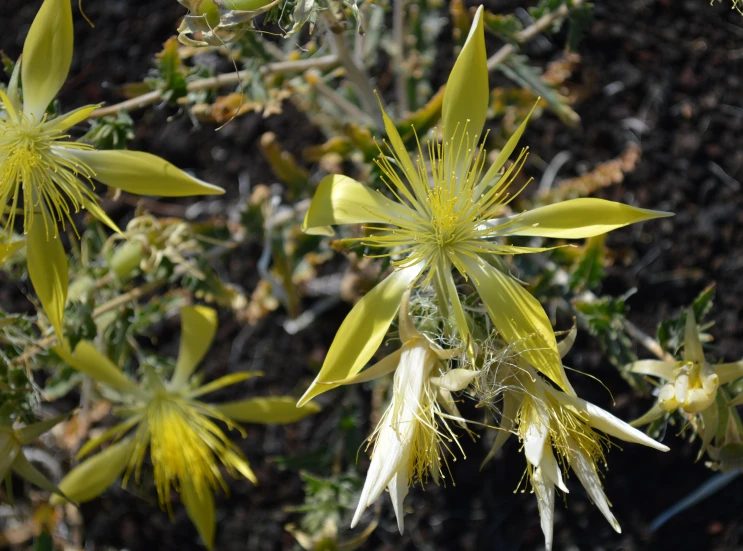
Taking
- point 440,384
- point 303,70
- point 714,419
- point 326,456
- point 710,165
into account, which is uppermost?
point 303,70

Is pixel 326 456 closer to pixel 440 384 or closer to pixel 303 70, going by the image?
pixel 440 384

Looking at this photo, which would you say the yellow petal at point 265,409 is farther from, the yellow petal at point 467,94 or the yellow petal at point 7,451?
the yellow petal at point 467,94

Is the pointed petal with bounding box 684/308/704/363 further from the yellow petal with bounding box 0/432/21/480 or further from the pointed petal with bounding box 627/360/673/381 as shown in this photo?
the yellow petal with bounding box 0/432/21/480

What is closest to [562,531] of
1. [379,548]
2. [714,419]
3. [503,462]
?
[503,462]

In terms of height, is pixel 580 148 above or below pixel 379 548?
above

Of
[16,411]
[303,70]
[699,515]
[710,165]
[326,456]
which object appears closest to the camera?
[16,411]

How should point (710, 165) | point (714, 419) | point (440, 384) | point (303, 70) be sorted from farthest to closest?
1. point (710, 165)
2. point (303, 70)
3. point (714, 419)
4. point (440, 384)
